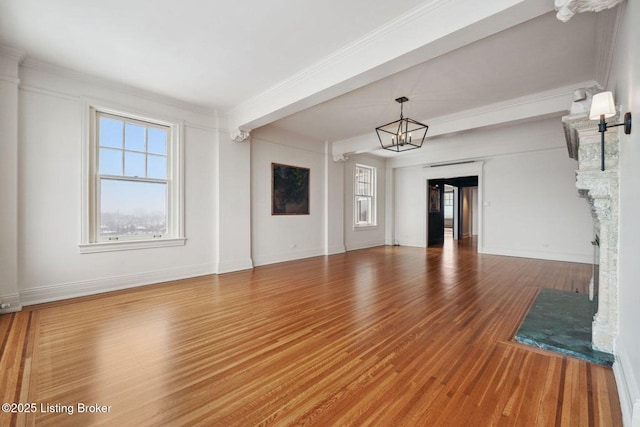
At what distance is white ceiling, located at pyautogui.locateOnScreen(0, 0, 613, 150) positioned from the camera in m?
2.71

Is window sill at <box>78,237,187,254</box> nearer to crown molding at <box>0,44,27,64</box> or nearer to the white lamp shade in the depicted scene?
crown molding at <box>0,44,27,64</box>

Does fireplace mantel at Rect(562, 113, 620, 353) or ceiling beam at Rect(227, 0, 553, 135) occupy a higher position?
ceiling beam at Rect(227, 0, 553, 135)

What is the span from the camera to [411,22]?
2838mm

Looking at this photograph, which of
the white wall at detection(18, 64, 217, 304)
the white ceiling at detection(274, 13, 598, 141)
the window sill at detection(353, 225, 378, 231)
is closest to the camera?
the white ceiling at detection(274, 13, 598, 141)

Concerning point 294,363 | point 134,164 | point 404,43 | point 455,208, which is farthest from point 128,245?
point 455,208

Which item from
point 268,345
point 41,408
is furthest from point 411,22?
point 41,408

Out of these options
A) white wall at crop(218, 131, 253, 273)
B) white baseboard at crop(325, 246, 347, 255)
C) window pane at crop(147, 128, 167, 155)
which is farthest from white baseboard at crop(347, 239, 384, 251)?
window pane at crop(147, 128, 167, 155)

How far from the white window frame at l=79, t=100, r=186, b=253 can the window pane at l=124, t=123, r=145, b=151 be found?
0.14 meters

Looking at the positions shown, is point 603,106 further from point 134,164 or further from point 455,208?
point 455,208

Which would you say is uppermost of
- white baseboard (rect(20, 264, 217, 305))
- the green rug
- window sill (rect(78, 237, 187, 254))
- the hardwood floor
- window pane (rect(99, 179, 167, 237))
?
window pane (rect(99, 179, 167, 237))

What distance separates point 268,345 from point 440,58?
3.80 meters

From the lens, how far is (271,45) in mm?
3314

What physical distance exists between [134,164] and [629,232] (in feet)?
19.3

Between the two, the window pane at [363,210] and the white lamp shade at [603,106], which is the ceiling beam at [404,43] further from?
the window pane at [363,210]
